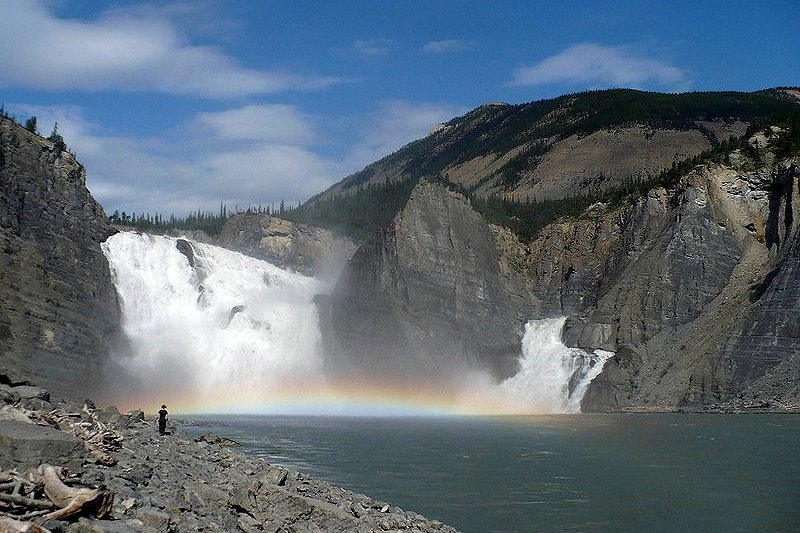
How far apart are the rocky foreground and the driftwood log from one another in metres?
0.02

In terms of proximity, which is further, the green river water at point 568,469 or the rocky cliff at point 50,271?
the rocky cliff at point 50,271

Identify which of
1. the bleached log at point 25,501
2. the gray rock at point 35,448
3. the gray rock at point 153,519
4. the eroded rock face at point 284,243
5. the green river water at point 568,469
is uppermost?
the eroded rock face at point 284,243

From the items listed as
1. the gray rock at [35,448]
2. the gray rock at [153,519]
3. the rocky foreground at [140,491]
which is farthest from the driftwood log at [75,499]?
the gray rock at [35,448]

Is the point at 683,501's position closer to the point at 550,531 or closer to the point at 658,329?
the point at 550,531

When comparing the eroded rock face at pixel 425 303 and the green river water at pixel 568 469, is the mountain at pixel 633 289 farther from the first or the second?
the green river water at pixel 568 469

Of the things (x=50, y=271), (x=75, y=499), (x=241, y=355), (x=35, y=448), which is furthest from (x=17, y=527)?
(x=241, y=355)

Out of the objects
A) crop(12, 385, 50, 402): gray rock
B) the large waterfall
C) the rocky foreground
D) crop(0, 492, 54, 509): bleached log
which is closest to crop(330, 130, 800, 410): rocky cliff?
the large waterfall

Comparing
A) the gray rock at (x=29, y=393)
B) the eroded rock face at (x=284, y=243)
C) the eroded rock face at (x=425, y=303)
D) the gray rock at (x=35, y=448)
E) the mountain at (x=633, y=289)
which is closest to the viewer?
the gray rock at (x=35, y=448)

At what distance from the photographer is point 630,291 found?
84.1 meters

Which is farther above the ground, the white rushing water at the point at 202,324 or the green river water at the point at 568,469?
the white rushing water at the point at 202,324

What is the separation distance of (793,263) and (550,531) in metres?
58.9

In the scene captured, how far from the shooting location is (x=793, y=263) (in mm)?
70375

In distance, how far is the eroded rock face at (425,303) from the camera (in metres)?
83.9

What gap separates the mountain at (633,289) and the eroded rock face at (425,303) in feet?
0.53
